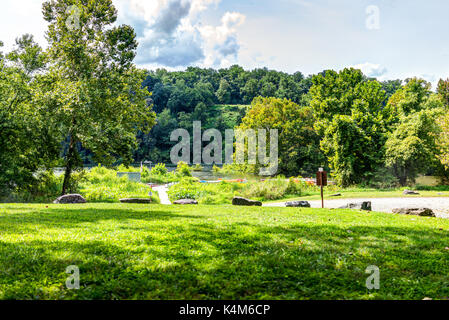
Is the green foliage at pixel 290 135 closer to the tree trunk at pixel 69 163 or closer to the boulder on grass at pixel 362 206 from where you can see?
the tree trunk at pixel 69 163

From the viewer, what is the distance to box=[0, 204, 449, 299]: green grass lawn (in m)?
3.44

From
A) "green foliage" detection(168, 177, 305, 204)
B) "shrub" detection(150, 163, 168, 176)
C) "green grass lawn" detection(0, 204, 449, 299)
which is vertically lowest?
"green foliage" detection(168, 177, 305, 204)

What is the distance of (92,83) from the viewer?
16.8 meters

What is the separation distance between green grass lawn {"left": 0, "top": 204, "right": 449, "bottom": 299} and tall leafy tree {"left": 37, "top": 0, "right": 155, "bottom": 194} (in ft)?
31.4

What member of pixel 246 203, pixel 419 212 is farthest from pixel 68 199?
pixel 419 212

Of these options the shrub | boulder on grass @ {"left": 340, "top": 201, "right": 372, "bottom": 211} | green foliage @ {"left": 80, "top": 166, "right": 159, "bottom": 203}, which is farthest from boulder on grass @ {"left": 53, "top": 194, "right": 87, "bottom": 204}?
the shrub

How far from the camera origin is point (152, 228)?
675cm

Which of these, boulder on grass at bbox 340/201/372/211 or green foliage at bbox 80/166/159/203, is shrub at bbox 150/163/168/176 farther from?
boulder on grass at bbox 340/201/372/211

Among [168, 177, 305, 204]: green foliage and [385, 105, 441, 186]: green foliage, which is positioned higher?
[385, 105, 441, 186]: green foliage

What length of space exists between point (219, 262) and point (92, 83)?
609 inches

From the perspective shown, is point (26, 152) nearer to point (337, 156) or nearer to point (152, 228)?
point (152, 228)

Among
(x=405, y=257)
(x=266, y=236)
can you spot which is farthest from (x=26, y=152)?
(x=405, y=257)

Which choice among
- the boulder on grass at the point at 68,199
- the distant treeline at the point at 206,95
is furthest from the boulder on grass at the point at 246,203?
the distant treeline at the point at 206,95
